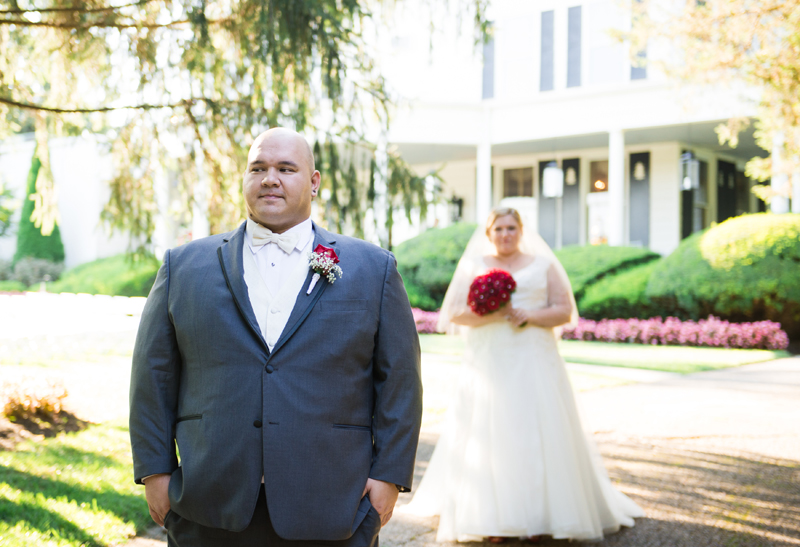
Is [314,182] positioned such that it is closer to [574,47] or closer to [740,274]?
[740,274]

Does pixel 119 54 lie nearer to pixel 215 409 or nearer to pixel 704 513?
pixel 215 409

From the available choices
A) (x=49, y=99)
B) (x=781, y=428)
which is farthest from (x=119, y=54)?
→ (x=781, y=428)

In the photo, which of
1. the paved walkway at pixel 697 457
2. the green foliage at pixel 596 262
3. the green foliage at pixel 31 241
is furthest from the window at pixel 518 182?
the green foliage at pixel 31 241

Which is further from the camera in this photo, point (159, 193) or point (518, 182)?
point (518, 182)

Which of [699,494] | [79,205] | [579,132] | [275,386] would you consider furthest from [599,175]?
[275,386]

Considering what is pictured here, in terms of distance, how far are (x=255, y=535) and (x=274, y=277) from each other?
0.84m

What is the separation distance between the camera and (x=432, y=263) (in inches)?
751

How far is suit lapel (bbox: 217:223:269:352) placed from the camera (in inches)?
91.6

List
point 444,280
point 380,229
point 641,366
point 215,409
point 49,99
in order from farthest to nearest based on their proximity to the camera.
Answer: point 444,280
point 641,366
point 49,99
point 380,229
point 215,409

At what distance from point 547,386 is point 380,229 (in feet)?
5.63

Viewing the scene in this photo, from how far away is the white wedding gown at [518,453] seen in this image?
4.42 m

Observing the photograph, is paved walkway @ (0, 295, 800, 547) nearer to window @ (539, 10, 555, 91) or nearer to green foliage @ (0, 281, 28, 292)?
window @ (539, 10, 555, 91)

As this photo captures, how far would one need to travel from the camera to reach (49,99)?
7.15m

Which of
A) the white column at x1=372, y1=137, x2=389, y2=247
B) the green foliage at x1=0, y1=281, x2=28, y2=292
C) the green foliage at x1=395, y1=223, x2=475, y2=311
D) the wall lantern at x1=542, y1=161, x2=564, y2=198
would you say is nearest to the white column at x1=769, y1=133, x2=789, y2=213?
the wall lantern at x1=542, y1=161, x2=564, y2=198
